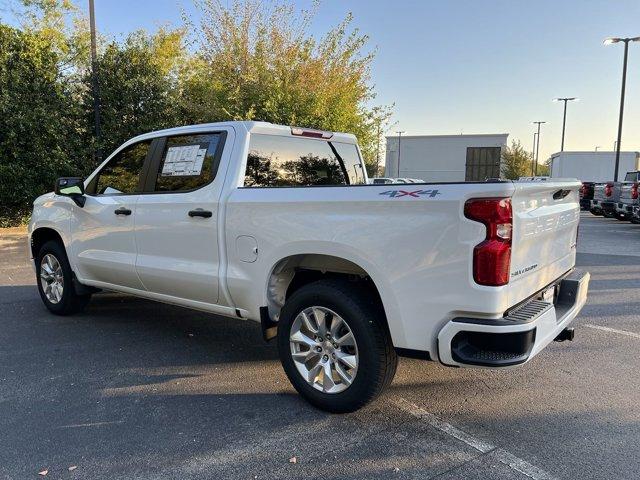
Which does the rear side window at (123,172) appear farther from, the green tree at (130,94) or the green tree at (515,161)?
the green tree at (515,161)

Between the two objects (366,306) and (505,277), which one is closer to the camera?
(505,277)

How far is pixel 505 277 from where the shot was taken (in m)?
2.77

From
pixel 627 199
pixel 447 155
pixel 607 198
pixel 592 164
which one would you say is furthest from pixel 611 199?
pixel 447 155

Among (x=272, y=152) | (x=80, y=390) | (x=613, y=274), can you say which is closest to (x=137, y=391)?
(x=80, y=390)

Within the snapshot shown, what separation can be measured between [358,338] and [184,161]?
2.22 m

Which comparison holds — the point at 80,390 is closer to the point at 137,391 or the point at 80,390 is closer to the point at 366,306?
the point at 137,391

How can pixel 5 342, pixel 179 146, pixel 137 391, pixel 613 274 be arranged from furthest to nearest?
pixel 613 274 < pixel 5 342 < pixel 179 146 < pixel 137 391

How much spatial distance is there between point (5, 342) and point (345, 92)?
12440 millimetres

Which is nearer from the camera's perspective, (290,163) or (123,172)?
(290,163)

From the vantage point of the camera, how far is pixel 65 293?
5664 mm

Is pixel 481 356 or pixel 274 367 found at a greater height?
pixel 481 356

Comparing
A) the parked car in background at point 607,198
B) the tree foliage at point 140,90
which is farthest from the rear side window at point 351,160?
the parked car in background at point 607,198

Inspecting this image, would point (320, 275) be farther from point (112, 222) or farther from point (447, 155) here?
point (447, 155)

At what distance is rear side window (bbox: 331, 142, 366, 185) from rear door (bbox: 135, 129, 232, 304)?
127 centimetres
